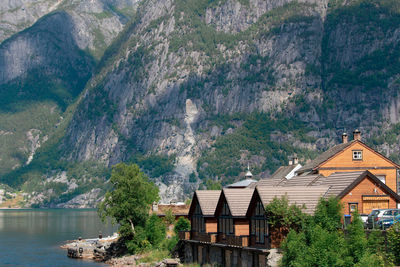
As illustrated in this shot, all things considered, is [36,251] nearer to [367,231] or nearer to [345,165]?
[345,165]

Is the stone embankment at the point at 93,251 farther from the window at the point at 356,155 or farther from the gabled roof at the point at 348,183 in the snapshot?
the gabled roof at the point at 348,183

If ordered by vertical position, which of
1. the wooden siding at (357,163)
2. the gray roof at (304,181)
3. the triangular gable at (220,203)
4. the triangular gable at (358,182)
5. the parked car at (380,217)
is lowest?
the parked car at (380,217)

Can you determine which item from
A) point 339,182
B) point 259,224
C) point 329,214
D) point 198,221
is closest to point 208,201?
point 198,221

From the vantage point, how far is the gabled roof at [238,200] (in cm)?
7500

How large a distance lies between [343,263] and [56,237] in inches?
5758

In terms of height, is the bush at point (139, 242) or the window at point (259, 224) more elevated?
the window at point (259, 224)

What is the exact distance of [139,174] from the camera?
119 metres

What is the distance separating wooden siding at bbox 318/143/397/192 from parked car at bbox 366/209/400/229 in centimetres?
2997

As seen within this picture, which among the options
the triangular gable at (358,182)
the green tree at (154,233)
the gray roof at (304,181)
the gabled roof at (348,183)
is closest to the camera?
the triangular gable at (358,182)

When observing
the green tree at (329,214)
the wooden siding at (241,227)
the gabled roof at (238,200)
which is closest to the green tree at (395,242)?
the green tree at (329,214)

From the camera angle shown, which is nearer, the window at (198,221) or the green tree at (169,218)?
the window at (198,221)

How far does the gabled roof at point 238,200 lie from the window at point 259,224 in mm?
3665

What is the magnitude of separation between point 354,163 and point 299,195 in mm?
28939

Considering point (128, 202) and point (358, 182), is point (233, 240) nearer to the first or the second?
point (358, 182)
